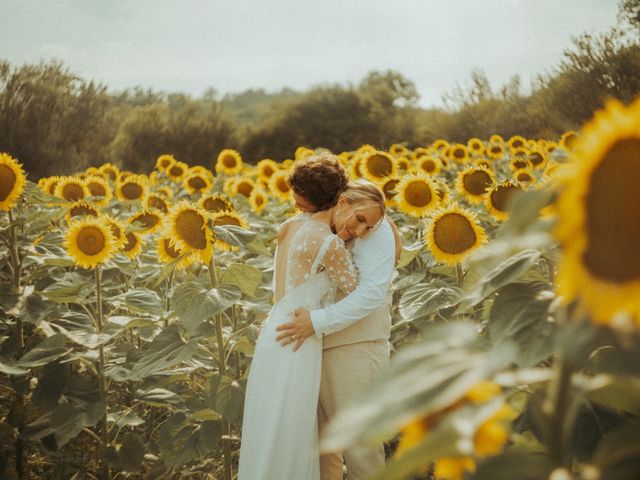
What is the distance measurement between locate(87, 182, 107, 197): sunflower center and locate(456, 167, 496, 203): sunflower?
3710 mm

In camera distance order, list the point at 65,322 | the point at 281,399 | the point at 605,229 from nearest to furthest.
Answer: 1. the point at 605,229
2. the point at 281,399
3. the point at 65,322

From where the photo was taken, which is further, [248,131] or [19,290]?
[248,131]

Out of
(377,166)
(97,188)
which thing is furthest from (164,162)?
(377,166)

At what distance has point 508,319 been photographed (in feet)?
4.49

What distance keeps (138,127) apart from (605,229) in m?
16.9

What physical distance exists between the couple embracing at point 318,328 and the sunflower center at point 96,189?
378 centimetres

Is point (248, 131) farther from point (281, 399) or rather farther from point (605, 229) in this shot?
point (605, 229)

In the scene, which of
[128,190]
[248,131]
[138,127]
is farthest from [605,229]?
[248,131]

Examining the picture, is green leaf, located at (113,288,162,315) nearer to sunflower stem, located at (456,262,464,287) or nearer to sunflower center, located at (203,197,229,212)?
sunflower center, located at (203,197,229,212)

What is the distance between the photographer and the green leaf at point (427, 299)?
9.62 feet

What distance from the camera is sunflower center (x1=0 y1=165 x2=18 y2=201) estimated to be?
12.5 ft

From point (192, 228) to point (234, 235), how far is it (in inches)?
12.5

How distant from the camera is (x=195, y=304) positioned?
2.91m

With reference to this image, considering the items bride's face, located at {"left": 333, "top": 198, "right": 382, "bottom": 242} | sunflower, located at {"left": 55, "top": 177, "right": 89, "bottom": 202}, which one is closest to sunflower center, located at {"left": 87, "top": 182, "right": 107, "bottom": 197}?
sunflower, located at {"left": 55, "top": 177, "right": 89, "bottom": 202}
